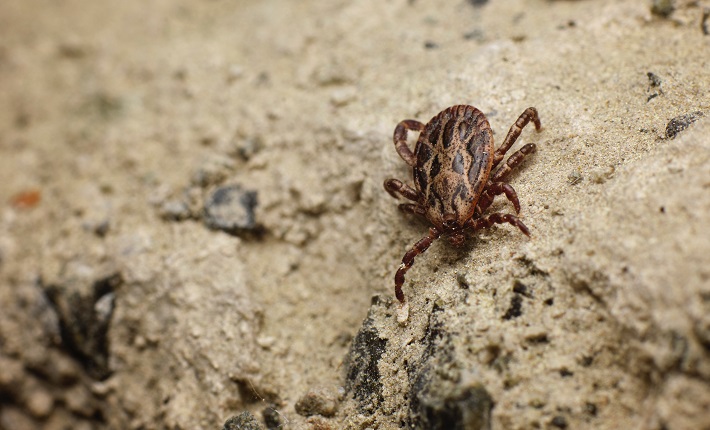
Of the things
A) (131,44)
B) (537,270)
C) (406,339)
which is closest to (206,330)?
(406,339)

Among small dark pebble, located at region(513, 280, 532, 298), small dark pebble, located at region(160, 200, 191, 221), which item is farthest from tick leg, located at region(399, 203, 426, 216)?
small dark pebble, located at region(160, 200, 191, 221)

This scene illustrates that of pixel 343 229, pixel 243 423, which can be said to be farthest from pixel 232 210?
pixel 243 423

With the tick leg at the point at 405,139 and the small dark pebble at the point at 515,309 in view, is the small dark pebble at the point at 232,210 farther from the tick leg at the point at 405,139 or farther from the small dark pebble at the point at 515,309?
the small dark pebble at the point at 515,309

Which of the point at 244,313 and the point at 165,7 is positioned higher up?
the point at 165,7

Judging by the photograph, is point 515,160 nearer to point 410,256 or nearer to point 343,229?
point 410,256

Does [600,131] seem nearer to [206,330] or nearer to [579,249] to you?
[579,249]

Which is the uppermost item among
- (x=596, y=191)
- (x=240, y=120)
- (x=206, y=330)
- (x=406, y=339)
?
(x=596, y=191)

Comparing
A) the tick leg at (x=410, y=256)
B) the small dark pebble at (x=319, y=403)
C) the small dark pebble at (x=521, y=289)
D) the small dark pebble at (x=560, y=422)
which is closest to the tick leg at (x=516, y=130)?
the tick leg at (x=410, y=256)
